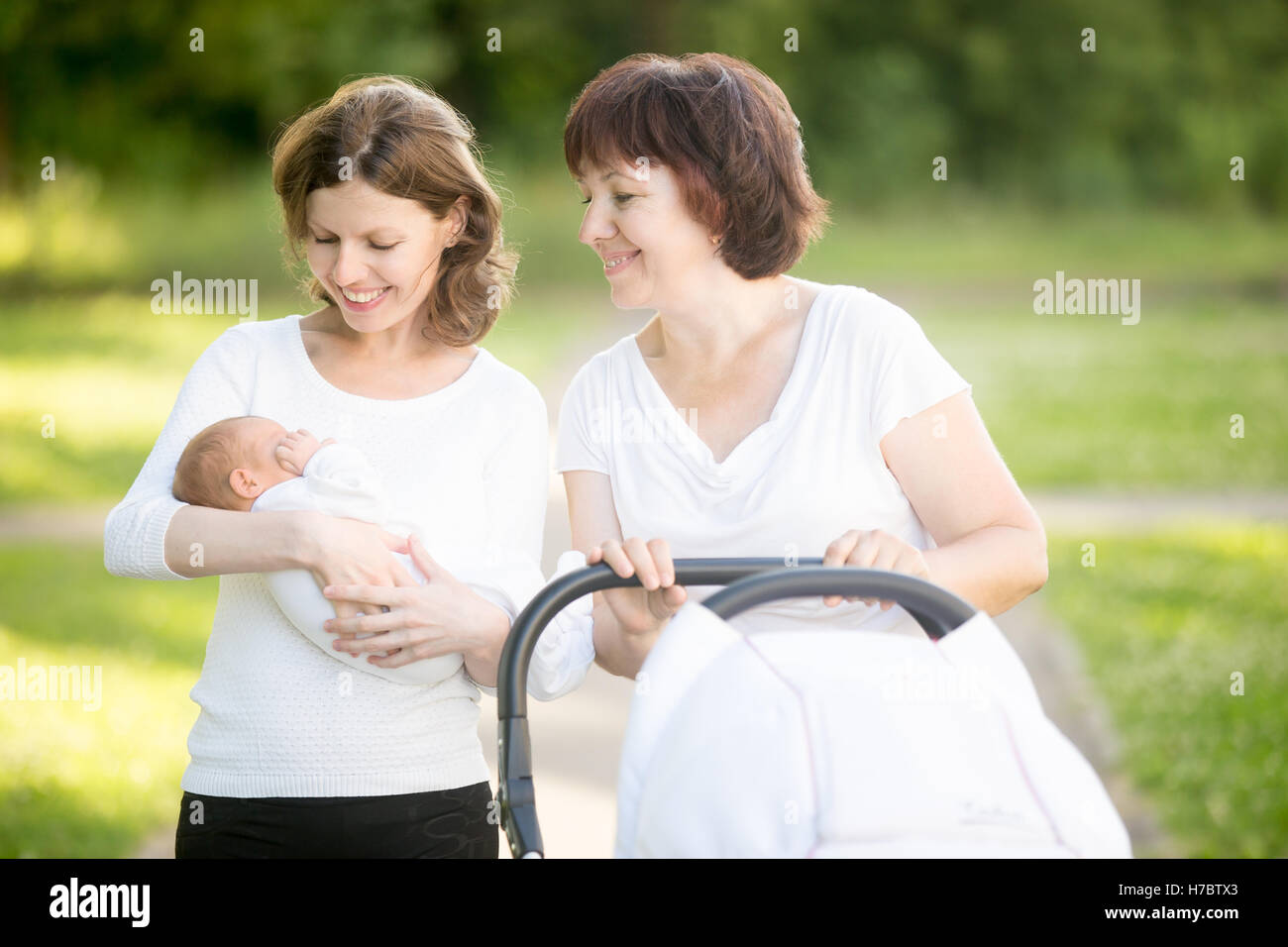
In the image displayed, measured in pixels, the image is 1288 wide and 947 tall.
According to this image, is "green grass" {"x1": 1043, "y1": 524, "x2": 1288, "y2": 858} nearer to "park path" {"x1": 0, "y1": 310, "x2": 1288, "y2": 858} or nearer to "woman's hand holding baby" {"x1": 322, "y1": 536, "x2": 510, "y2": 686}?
"park path" {"x1": 0, "y1": 310, "x2": 1288, "y2": 858}

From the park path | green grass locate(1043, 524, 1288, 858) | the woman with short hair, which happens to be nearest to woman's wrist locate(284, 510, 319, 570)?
the woman with short hair

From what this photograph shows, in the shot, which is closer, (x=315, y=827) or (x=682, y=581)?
(x=682, y=581)

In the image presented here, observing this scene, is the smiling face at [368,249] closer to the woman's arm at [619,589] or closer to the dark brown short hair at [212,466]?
the dark brown short hair at [212,466]

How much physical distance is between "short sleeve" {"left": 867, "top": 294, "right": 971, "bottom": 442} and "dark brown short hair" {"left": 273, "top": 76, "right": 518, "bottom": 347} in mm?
660

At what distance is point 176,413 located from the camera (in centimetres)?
226

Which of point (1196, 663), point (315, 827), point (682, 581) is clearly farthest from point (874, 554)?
point (1196, 663)

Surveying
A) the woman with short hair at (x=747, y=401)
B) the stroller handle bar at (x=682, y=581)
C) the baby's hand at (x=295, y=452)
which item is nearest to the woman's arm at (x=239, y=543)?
the baby's hand at (x=295, y=452)

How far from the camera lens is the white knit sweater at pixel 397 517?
2.18 meters

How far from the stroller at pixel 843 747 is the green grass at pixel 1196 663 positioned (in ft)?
8.45

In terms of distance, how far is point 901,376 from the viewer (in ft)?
7.45

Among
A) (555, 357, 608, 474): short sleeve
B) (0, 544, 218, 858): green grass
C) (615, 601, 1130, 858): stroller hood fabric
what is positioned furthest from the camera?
(0, 544, 218, 858): green grass

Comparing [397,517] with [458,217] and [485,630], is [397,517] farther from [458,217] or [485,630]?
[458,217]

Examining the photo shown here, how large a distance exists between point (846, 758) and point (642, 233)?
99 cm

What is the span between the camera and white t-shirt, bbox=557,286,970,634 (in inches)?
89.4
